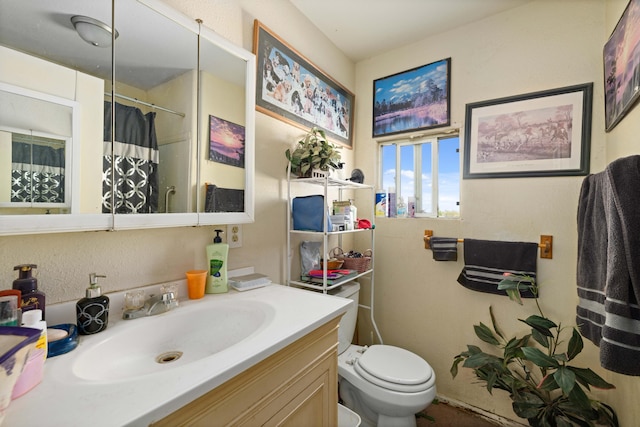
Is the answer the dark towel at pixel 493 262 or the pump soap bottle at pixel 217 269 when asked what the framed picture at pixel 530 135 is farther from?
the pump soap bottle at pixel 217 269

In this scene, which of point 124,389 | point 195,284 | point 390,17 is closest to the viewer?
point 124,389

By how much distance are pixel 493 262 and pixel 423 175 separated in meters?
0.72

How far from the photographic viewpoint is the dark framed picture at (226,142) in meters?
1.11

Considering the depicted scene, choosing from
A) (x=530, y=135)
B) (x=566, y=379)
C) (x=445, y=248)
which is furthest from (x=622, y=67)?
(x=566, y=379)

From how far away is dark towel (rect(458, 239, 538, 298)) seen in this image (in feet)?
4.88

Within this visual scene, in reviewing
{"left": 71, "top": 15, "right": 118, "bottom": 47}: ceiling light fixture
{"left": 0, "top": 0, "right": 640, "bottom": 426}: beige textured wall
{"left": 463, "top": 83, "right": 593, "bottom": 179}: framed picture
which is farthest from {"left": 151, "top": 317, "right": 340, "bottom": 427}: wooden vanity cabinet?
{"left": 463, "top": 83, "right": 593, "bottom": 179}: framed picture

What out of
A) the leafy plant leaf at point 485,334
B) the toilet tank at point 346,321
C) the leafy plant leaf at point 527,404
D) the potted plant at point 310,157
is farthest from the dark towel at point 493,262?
the potted plant at point 310,157

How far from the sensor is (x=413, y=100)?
186 centimetres

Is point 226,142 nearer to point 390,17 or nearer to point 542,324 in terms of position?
point 390,17

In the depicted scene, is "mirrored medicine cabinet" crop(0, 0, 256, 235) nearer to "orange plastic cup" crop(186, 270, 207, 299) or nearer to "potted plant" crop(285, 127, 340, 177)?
"orange plastic cup" crop(186, 270, 207, 299)

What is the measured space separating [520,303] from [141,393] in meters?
1.69

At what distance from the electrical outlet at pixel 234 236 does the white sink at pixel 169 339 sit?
1.06ft

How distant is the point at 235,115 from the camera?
3.91ft

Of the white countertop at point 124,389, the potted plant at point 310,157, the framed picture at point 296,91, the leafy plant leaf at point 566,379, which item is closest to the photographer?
the white countertop at point 124,389
